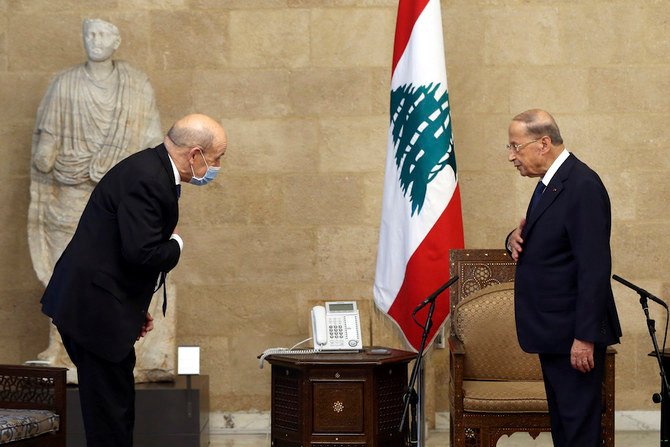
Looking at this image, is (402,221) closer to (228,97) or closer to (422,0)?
(422,0)

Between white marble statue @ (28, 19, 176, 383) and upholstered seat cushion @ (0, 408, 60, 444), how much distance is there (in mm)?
1566

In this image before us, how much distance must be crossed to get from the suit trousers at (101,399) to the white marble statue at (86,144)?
2.37 metres

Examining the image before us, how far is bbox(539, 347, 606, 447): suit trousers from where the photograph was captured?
407cm

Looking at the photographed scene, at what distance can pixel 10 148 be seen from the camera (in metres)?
7.32

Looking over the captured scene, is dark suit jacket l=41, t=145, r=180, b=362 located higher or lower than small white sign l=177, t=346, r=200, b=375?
higher

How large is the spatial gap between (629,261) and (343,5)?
2.56m

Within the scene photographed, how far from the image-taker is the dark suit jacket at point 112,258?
4.05 m

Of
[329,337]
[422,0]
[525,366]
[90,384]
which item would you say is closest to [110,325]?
[90,384]

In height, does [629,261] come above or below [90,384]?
above

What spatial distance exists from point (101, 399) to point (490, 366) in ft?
7.35

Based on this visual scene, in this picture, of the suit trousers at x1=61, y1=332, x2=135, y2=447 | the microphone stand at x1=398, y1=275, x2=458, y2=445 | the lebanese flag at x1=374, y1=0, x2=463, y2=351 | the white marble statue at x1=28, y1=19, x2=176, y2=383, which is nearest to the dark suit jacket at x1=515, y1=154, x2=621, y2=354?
the microphone stand at x1=398, y1=275, x2=458, y2=445

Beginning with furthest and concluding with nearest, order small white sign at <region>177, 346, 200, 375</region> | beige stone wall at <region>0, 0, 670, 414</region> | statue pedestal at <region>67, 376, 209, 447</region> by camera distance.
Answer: beige stone wall at <region>0, 0, 670, 414</region> → statue pedestal at <region>67, 376, 209, 447</region> → small white sign at <region>177, 346, 200, 375</region>

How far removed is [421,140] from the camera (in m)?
6.16

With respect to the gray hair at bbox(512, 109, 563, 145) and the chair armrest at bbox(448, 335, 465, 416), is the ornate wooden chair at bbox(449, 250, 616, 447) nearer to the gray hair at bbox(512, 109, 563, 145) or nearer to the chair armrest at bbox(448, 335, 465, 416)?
the chair armrest at bbox(448, 335, 465, 416)
